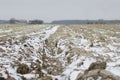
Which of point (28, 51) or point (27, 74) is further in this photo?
point (28, 51)

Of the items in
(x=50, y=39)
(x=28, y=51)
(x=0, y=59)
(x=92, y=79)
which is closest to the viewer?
(x=92, y=79)

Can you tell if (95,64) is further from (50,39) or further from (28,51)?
(50,39)

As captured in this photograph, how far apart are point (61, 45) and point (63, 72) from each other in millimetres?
9063

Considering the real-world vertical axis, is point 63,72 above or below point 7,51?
below

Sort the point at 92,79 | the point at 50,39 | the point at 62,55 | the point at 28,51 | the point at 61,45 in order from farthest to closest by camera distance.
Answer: the point at 50,39 < the point at 61,45 < the point at 62,55 < the point at 28,51 < the point at 92,79

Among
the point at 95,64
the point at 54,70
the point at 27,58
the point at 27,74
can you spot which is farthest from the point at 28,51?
the point at 95,64

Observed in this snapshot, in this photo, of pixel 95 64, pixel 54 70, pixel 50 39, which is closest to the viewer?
pixel 95 64

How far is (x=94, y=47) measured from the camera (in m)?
25.8

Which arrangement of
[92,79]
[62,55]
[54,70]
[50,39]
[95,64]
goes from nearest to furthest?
1. [92,79]
2. [95,64]
3. [54,70]
4. [62,55]
5. [50,39]

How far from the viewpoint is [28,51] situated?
1983 centimetres

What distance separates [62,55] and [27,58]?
15.0ft

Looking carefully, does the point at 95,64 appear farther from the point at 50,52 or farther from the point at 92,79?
the point at 50,52

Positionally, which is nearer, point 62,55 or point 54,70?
point 54,70

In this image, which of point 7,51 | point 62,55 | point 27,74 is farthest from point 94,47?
point 27,74
